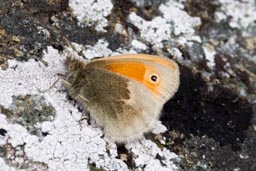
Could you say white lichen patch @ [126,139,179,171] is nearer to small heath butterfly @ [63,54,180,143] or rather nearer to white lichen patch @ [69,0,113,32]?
small heath butterfly @ [63,54,180,143]

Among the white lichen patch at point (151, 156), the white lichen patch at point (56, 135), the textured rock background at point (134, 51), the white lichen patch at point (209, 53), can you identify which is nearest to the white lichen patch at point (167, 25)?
the textured rock background at point (134, 51)

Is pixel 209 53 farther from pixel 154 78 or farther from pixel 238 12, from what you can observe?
pixel 154 78

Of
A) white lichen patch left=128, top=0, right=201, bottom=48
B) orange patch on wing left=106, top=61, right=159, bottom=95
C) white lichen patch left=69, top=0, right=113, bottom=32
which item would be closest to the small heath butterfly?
orange patch on wing left=106, top=61, right=159, bottom=95

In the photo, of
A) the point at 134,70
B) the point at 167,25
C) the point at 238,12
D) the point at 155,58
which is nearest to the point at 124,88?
the point at 134,70

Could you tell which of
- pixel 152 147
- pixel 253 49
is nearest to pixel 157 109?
pixel 152 147

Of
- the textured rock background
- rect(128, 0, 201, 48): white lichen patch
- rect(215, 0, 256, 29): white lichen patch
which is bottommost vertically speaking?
the textured rock background

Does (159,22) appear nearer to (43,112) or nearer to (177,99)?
(177,99)
